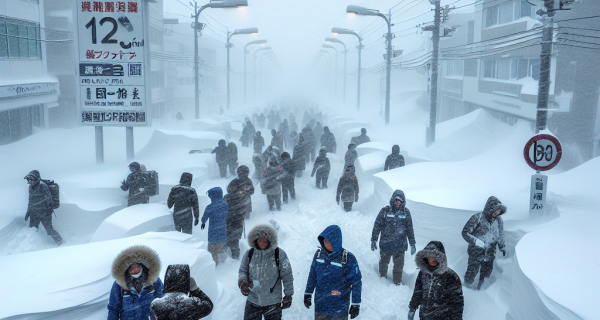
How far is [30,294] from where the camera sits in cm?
422

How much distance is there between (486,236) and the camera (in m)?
6.31

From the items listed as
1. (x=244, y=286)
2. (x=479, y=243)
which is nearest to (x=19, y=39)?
(x=244, y=286)

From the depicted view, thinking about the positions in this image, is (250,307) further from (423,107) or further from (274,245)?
(423,107)

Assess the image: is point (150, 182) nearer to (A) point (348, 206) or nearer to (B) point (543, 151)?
(A) point (348, 206)

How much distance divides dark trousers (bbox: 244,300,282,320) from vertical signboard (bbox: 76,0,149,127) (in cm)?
905

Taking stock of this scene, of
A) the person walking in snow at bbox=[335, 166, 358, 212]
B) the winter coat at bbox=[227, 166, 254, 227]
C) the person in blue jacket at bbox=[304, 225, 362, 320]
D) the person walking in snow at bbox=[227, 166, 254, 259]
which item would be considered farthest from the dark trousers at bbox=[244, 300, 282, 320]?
the person walking in snow at bbox=[335, 166, 358, 212]

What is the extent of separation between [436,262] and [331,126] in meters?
23.4

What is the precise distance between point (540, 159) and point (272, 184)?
562 cm

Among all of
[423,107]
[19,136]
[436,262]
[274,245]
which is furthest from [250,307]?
[423,107]

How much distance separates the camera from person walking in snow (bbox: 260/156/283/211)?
1092 cm

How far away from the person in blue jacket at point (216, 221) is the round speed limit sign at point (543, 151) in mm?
4676

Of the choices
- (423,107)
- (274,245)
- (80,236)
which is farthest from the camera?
(423,107)

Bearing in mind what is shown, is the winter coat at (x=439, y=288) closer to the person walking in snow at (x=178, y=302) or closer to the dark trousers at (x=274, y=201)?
the person walking in snow at (x=178, y=302)

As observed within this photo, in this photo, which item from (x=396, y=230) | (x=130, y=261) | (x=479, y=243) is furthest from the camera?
(x=396, y=230)
